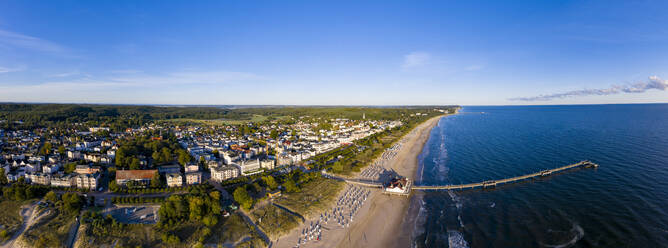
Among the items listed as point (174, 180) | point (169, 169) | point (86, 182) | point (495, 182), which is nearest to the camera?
point (86, 182)

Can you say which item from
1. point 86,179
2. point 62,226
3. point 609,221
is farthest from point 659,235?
point 86,179

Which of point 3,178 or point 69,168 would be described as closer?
point 3,178

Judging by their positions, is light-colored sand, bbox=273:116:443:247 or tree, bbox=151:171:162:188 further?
tree, bbox=151:171:162:188

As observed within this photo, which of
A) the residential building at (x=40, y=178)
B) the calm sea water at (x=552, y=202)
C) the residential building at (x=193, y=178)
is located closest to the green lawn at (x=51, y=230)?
the residential building at (x=40, y=178)

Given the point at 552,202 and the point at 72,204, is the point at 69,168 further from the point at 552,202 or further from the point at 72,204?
the point at 552,202

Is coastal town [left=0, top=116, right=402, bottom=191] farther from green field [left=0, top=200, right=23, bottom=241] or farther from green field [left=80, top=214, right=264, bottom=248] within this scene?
green field [left=80, top=214, right=264, bottom=248]

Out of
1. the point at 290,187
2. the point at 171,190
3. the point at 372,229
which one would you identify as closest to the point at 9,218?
the point at 171,190

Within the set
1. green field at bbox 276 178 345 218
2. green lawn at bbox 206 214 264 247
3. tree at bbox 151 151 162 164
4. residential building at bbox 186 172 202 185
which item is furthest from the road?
green field at bbox 276 178 345 218
